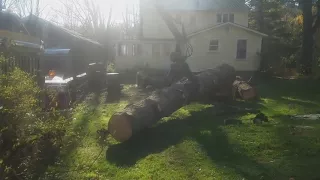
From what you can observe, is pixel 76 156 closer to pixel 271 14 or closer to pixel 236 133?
pixel 236 133

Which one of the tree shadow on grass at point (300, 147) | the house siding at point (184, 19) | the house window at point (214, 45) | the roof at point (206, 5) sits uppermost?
the roof at point (206, 5)

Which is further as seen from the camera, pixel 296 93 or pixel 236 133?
pixel 296 93

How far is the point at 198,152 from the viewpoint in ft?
23.5

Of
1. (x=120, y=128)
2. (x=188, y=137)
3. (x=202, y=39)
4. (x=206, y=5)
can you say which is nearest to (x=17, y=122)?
(x=120, y=128)

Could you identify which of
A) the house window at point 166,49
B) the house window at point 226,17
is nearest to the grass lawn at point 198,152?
the house window at point 166,49

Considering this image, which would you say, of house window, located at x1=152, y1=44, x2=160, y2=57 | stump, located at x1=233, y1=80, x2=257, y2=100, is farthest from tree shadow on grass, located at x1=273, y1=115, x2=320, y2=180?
house window, located at x1=152, y1=44, x2=160, y2=57

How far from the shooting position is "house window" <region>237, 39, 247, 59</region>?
2967 cm

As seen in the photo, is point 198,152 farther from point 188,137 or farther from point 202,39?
point 202,39

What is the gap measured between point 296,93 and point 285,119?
8.87 meters

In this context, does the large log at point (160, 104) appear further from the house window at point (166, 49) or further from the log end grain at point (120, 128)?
the house window at point (166, 49)

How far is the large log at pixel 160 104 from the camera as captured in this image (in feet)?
26.2

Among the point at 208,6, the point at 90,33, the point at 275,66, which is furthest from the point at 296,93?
the point at 90,33

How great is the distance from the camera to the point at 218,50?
29.8m

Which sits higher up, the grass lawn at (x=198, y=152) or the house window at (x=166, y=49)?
the house window at (x=166, y=49)
